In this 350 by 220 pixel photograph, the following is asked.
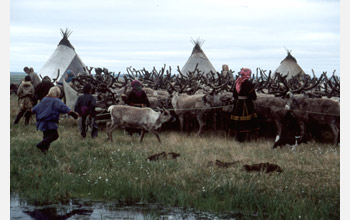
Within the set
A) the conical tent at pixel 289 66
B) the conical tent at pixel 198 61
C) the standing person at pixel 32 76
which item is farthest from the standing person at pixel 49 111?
A: the conical tent at pixel 289 66

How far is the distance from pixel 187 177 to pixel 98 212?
1.84 m

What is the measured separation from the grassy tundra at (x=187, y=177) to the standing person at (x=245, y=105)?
736 mm

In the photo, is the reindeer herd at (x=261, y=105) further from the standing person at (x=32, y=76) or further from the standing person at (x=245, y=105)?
the standing person at (x=32, y=76)

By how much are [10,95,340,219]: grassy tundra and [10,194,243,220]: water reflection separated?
0.21 meters

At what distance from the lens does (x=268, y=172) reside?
7.51 m

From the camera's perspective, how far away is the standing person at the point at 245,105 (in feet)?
34.6

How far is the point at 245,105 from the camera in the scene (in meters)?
10.5

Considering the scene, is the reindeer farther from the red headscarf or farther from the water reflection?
the water reflection

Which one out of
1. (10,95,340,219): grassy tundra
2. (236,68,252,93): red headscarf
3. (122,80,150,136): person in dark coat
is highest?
(236,68,252,93): red headscarf

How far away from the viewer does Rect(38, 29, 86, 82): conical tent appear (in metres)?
22.5

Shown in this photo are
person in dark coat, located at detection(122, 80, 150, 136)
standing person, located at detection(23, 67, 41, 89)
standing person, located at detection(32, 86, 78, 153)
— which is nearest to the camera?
standing person, located at detection(32, 86, 78, 153)

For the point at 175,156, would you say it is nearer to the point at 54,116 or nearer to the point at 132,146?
the point at 132,146

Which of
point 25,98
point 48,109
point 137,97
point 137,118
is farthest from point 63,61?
point 48,109

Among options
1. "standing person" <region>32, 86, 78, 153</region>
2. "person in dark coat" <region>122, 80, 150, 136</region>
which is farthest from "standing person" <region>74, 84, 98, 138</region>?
"standing person" <region>32, 86, 78, 153</region>
